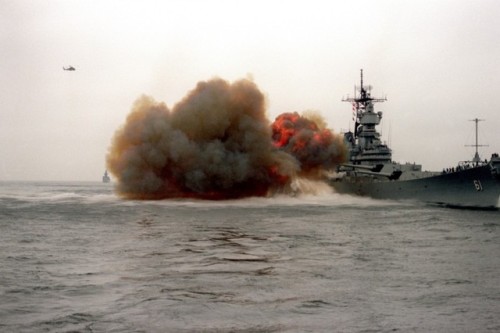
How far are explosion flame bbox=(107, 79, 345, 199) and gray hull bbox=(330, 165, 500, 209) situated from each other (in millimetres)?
11451

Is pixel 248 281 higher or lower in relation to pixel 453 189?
lower

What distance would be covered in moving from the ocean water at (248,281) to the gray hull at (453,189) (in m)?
23.7

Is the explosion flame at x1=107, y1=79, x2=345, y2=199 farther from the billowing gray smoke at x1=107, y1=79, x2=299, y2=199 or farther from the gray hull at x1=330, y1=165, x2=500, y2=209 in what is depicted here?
the gray hull at x1=330, y1=165, x2=500, y2=209

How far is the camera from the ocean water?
9.66 m

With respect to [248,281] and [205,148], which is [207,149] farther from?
[248,281]

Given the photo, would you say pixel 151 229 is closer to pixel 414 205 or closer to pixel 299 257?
pixel 299 257

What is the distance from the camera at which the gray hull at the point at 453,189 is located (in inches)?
1908

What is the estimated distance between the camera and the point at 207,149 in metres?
59.3

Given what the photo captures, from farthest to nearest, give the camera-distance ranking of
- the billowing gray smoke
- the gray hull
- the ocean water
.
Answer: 1. the billowing gray smoke
2. the gray hull
3. the ocean water

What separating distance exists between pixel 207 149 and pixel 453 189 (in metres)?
27.0

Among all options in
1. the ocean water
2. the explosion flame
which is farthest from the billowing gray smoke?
the ocean water

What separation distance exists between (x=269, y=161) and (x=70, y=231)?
3539 centimetres

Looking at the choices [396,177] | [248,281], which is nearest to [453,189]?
[396,177]

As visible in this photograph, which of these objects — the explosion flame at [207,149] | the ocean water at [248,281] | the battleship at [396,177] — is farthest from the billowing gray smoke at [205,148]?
the ocean water at [248,281]
